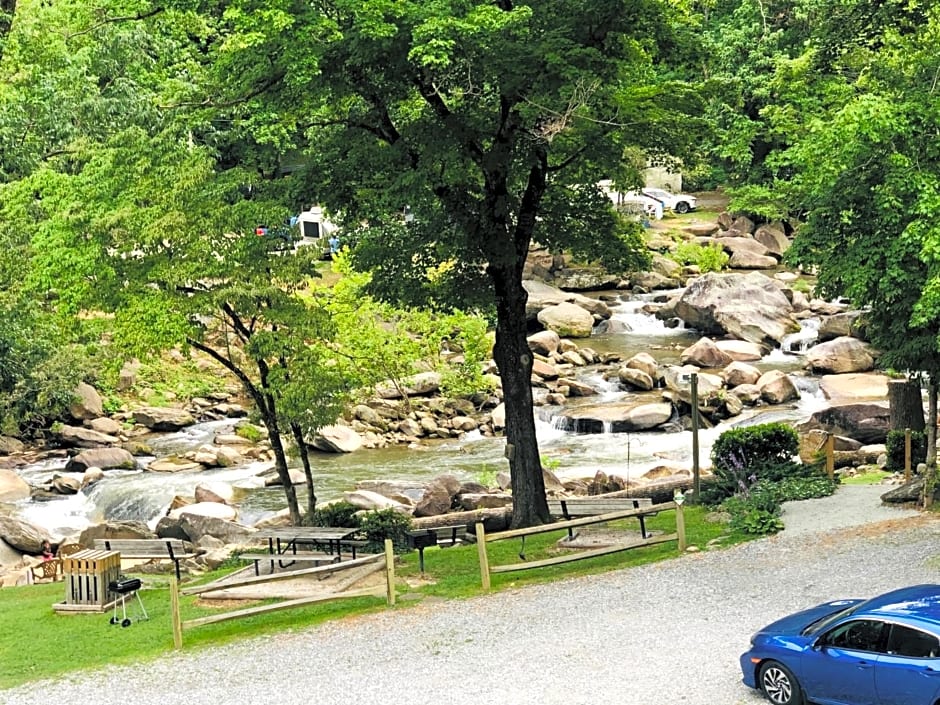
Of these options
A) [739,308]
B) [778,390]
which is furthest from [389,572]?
[739,308]

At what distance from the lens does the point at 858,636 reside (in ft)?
37.2

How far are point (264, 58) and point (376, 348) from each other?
19116 millimetres

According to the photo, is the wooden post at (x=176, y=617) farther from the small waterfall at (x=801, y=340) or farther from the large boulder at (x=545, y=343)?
the small waterfall at (x=801, y=340)

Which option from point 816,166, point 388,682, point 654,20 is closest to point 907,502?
point 816,166

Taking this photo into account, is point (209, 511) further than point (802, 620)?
Yes

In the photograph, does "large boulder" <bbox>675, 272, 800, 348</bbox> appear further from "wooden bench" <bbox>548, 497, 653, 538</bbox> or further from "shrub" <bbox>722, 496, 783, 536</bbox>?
"wooden bench" <bbox>548, 497, 653, 538</bbox>

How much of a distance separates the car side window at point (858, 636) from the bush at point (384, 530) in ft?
34.3

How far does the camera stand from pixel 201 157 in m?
21.0

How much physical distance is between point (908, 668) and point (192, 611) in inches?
424

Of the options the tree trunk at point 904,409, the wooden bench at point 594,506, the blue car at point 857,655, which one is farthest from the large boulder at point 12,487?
the blue car at point 857,655

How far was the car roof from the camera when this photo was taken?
1112 cm

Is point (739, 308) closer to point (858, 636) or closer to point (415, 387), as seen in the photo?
point (415, 387)

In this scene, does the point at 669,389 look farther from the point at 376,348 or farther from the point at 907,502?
the point at 907,502

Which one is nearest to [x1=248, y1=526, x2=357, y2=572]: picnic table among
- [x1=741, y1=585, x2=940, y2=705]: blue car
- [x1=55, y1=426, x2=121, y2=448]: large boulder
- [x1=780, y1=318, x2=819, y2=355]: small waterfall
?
[x1=741, y1=585, x2=940, y2=705]: blue car
